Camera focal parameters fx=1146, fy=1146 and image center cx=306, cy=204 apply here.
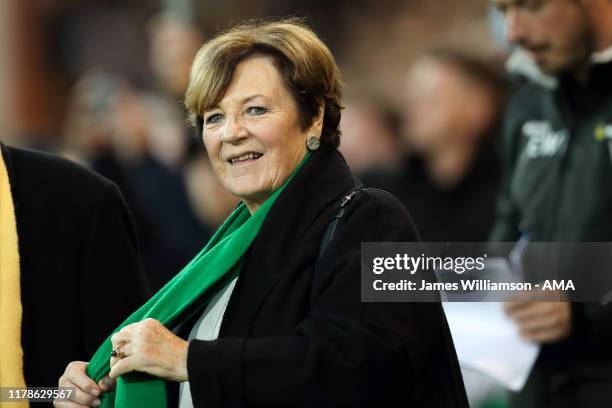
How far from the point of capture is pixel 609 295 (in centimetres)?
368

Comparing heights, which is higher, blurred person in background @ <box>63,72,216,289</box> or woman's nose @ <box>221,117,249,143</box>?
blurred person in background @ <box>63,72,216,289</box>

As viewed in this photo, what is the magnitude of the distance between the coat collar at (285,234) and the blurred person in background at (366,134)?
140 inches

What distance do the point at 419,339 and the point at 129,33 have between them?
8622 millimetres

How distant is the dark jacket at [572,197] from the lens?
382 cm

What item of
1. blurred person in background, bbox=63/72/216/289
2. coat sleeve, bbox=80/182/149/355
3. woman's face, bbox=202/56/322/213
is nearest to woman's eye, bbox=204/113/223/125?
woman's face, bbox=202/56/322/213

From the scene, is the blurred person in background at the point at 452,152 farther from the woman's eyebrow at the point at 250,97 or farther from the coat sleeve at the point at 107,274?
the woman's eyebrow at the point at 250,97

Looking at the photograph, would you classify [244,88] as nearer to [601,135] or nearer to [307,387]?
[307,387]

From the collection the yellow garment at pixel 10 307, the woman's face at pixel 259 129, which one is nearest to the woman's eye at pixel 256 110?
the woman's face at pixel 259 129

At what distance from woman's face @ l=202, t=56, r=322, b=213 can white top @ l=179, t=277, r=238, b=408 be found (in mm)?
257

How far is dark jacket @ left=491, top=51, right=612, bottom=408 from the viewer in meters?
3.82

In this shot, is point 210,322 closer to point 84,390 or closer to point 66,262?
point 84,390

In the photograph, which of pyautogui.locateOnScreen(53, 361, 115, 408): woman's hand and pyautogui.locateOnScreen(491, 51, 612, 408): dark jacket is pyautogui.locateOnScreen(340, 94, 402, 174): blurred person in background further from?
pyautogui.locateOnScreen(53, 361, 115, 408): woman's hand

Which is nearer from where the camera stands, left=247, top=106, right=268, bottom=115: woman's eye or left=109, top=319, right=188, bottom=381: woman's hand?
left=109, top=319, right=188, bottom=381: woman's hand

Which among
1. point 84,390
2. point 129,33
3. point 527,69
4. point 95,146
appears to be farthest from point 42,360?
point 129,33
